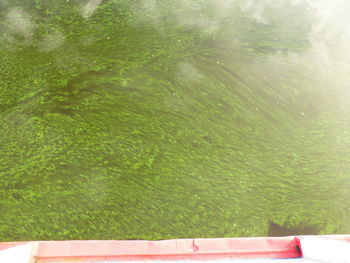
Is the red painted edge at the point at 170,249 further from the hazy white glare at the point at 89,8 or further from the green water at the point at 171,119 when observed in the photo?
the hazy white glare at the point at 89,8

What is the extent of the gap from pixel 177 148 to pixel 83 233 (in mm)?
687

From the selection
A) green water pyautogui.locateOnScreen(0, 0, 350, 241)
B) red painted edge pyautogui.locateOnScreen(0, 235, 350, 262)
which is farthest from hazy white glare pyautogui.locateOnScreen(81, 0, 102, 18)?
red painted edge pyautogui.locateOnScreen(0, 235, 350, 262)

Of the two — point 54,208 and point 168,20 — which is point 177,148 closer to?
point 54,208

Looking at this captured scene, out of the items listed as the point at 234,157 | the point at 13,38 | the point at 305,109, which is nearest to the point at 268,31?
the point at 305,109

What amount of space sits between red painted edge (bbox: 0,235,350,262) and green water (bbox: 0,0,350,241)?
56mm

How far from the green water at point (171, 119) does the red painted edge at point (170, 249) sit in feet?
0.18

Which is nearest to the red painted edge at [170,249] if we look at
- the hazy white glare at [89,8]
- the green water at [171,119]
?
the green water at [171,119]

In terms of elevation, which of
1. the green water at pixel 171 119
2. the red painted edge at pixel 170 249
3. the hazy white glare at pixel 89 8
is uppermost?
the hazy white glare at pixel 89 8

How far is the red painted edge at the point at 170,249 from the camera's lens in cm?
138

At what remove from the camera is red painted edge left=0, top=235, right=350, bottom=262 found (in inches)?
54.5

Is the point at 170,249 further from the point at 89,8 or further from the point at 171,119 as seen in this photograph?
the point at 89,8

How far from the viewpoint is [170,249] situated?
1.42 meters

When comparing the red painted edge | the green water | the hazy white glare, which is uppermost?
the hazy white glare

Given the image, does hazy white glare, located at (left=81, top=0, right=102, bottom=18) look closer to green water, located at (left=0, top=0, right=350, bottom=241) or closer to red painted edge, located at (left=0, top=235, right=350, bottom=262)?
green water, located at (left=0, top=0, right=350, bottom=241)
